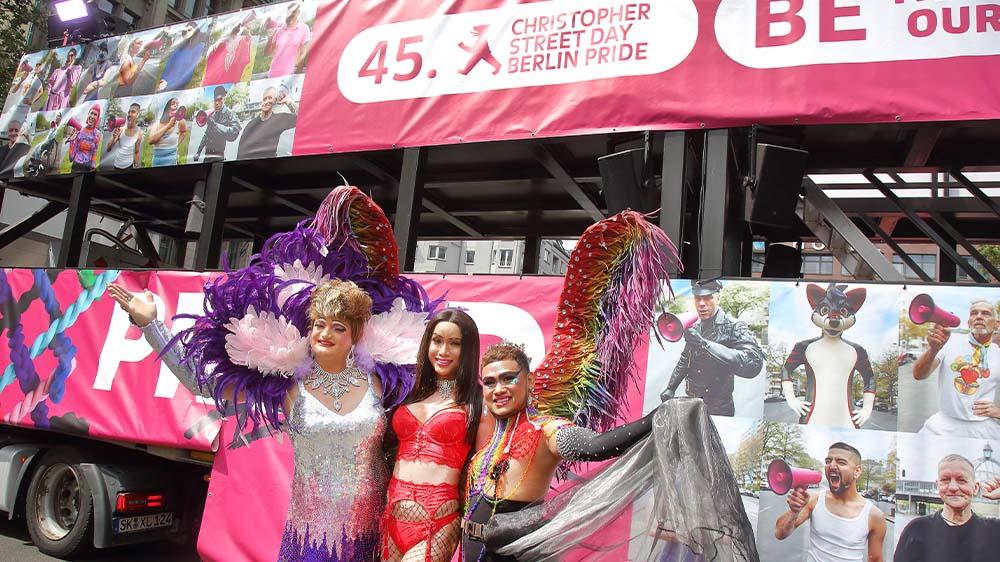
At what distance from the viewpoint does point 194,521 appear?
5.73 metres

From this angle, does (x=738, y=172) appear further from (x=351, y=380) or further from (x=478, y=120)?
(x=351, y=380)

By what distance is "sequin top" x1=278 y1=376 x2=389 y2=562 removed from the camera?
2.80m

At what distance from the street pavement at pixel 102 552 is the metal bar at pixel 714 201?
4872 millimetres

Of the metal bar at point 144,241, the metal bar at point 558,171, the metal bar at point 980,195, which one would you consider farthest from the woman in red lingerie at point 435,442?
the metal bar at point 144,241

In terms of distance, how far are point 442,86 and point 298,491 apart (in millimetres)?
3373

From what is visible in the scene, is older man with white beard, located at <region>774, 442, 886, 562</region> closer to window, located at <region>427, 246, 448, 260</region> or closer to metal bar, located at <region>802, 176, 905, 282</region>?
metal bar, located at <region>802, 176, 905, 282</region>

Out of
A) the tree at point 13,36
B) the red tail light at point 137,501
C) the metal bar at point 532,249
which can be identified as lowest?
the red tail light at point 137,501

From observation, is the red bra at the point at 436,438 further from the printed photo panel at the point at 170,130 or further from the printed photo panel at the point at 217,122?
the printed photo panel at the point at 170,130

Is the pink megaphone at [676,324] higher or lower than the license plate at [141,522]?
higher

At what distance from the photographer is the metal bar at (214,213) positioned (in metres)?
6.09

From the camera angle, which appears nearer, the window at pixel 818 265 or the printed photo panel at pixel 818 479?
the printed photo panel at pixel 818 479

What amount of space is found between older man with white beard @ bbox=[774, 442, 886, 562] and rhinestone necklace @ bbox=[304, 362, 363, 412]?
2.36m

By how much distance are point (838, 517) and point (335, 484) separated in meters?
2.54

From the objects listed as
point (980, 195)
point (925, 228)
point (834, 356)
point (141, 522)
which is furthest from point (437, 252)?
point (834, 356)
